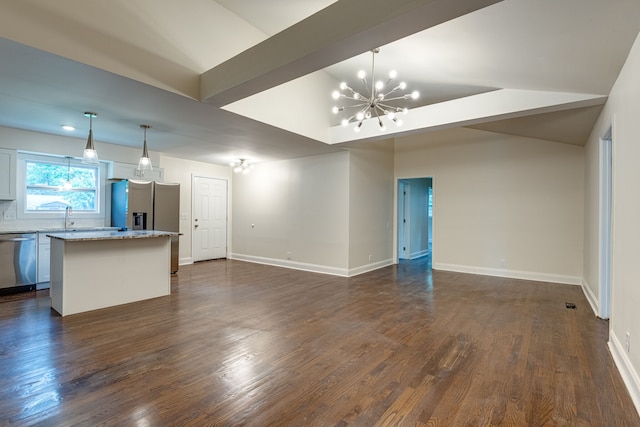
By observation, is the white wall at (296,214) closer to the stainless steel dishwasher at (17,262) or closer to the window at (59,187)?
the window at (59,187)

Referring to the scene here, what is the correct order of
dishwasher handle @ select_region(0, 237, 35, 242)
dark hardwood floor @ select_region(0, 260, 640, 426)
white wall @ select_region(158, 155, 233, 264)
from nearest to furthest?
dark hardwood floor @ select_region(0, 260, 640, 426) → dishwasher handle @ select_region(0, 237, 35, 242) → white wall @ select_region(158, 155, 233, 264)

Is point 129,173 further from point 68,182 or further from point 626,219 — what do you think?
point 626,219

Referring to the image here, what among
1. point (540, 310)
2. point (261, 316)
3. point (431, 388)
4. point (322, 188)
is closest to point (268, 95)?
point (322, 188)

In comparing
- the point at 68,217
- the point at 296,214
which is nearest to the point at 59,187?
the point at 68,217

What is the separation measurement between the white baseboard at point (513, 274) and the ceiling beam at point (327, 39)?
5.52 m

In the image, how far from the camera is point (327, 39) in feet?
7.39

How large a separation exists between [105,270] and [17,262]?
1.93 metres

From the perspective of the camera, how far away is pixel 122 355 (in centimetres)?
271

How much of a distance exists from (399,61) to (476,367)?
369cm

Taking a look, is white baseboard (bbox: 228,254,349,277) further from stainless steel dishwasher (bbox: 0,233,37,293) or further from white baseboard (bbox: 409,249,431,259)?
stainless steel dishwasher (bbox: 0,233,37,293)

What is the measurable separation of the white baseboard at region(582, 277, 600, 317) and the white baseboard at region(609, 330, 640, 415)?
1.22 metres

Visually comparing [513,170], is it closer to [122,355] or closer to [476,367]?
[476,367]

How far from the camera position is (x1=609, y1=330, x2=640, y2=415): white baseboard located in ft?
6.83

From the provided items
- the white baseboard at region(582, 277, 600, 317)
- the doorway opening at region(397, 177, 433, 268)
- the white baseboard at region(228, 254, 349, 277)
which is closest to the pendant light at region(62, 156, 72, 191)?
the white baseboard at region(228, 254, 349, 277)
